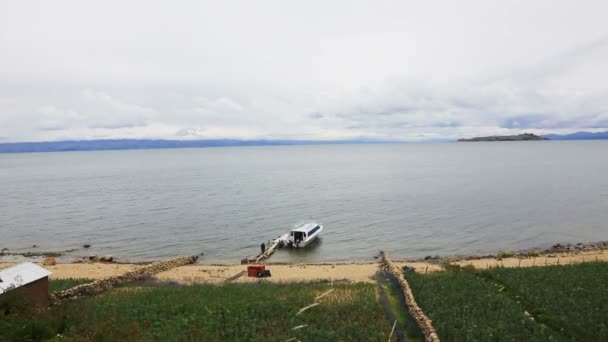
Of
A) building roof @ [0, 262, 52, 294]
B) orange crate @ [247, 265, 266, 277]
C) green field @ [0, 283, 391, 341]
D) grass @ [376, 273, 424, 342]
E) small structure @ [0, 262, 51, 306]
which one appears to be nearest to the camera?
green field @ [0, 283, 391, 341]

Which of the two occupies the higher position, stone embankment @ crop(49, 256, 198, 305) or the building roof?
the building roof

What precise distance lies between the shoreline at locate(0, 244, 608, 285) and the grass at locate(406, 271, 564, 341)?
251 inches

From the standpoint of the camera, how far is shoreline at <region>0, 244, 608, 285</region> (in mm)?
32531

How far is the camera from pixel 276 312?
20.7 m

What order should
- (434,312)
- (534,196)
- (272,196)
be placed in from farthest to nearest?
1. (272,196)
2. (534,196)
3. (434,312)

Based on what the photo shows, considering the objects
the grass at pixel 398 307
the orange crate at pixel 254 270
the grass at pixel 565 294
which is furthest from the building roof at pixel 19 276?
the grass at pixel 565 294

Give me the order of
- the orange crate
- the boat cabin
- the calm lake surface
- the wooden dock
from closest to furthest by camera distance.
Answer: the orange crate
the wooden dock
the boat cabin
the calm lake surface

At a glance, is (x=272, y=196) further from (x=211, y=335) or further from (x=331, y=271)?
(x=211, y=335)

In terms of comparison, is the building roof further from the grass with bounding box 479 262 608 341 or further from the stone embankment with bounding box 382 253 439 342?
the grass with bounding box 479 262 608 341

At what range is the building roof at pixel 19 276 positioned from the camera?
19.5m

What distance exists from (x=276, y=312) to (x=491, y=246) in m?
33.4

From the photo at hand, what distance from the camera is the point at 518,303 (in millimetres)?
21281

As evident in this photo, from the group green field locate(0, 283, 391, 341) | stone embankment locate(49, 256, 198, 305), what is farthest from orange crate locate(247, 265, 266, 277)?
stone embankment locate(49, 256, 198, 305)

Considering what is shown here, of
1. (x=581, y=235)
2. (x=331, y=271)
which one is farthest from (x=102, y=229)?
(x=581, y=235)
